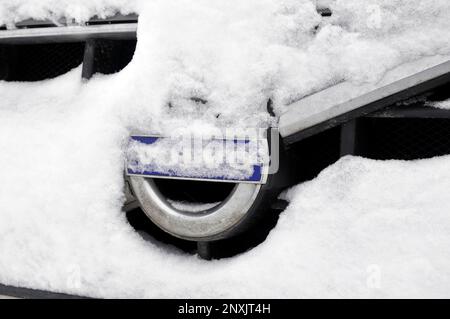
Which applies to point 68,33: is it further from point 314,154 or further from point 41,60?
point 314,154

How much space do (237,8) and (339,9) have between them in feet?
0.73

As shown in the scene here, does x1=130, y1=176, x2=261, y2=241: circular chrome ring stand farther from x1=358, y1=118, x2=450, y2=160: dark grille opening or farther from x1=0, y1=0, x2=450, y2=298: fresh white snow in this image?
x1=358, y1=118, x2=450, y2=160: dark grille opening

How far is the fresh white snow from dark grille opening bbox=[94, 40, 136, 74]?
47mm

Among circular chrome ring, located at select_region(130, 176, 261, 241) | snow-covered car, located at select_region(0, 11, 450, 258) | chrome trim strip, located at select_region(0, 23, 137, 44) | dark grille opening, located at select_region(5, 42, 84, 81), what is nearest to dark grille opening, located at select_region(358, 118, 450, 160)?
snow-covered car, located at select_region(0, 11, 450, 258)

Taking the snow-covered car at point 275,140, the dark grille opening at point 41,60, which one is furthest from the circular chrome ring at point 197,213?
the dark grille opening at point 41,60

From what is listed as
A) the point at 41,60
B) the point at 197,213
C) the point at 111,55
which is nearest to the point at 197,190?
the point at 197,213

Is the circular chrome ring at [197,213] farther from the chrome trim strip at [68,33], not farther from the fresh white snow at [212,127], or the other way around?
the chrome trim strip at [68,33]

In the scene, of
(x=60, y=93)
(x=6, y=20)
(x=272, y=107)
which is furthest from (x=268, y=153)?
(x=6, y=20)

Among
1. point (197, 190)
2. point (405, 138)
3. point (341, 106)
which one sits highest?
point (341, 106)

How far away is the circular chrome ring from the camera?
1.11 metres

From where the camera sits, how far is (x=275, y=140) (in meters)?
1.11

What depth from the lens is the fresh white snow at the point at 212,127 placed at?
1.02 metres

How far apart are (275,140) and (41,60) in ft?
2.69

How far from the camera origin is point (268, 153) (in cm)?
109
